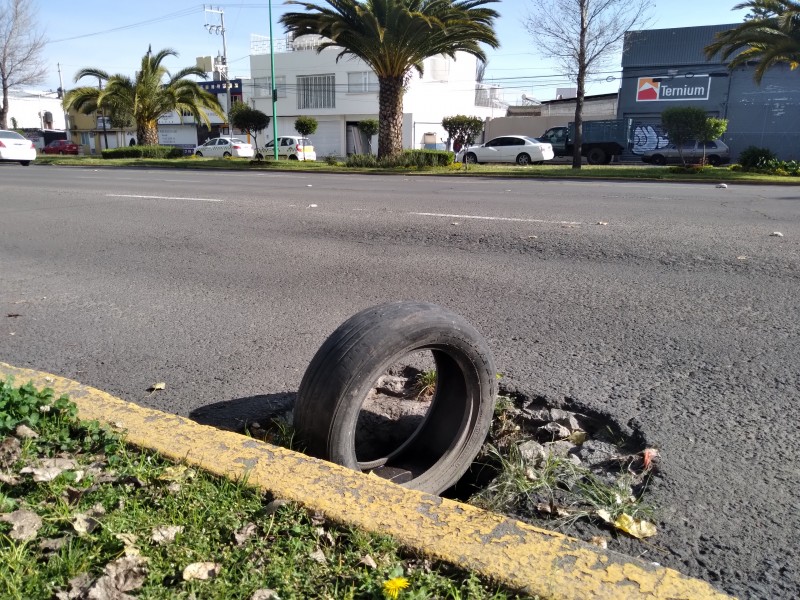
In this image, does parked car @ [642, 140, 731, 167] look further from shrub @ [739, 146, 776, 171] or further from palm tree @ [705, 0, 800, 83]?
shrub @ [739, 146, 776, 171]

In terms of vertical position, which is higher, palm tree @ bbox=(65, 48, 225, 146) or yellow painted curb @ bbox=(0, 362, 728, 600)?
palm tree @ bbox=(65, 48, 225, 146)

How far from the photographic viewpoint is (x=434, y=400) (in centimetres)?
287

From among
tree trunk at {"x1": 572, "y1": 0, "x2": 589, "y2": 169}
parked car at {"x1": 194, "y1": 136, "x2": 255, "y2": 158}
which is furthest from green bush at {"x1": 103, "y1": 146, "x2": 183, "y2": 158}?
tree trunk at {"x1": 572, "y1": 0, "x2": 589, "y2": 169}

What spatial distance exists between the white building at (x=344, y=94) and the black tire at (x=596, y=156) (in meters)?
17.1

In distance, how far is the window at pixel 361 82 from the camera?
4819 cm

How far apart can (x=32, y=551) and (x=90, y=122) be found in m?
71.2

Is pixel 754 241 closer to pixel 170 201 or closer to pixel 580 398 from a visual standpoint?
pixel 580 398

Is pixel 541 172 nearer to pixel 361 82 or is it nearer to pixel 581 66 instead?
pixel 581 66

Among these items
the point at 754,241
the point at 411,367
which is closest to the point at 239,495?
the point at 411,367

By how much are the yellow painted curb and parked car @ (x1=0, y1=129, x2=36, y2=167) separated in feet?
94.2

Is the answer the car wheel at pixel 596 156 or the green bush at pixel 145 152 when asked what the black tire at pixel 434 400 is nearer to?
the car wheel at pixel 596 156

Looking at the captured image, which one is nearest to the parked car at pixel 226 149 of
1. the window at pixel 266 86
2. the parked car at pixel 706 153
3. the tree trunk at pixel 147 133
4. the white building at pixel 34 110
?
the tree trunk at pixel 147 133

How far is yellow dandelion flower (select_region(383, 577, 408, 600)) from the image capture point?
→ 5.46 feet

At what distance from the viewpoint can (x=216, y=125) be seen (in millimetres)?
56719
